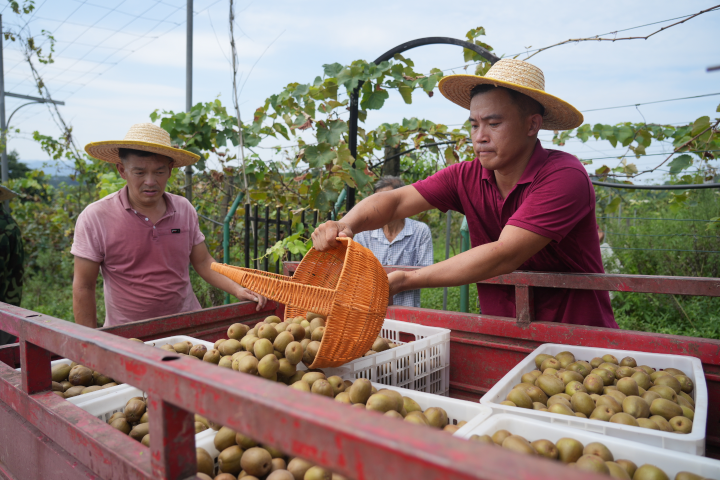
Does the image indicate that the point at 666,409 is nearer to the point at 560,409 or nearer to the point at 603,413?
the point at 603,413

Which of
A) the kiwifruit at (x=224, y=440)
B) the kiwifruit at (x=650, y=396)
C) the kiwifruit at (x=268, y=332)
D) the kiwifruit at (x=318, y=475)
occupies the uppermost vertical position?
the kiwifruit at (x=268, y=332)

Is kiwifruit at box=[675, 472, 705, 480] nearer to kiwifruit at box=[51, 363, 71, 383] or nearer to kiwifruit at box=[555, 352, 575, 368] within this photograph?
kiwifruit at box=[555, 352, 575, 368]

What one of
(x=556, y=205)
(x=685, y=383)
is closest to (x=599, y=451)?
(x=685, y=383)

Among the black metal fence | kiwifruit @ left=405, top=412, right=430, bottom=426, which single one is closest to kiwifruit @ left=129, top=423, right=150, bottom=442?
kiwifruit @ left=405, top=412, right=430, bottom=426

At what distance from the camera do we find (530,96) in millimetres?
2664

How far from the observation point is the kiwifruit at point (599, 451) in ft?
4.75

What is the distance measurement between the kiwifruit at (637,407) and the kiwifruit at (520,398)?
34cm

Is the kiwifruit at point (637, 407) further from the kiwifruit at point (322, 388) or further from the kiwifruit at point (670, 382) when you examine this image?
the kiwifruit at point (322, 388)

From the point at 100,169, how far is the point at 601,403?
410 inches

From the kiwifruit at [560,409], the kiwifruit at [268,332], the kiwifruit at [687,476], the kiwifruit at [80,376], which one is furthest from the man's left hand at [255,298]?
the kiwifruit at [687,476]

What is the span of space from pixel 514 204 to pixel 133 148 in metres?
2.66

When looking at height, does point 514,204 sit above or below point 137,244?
above

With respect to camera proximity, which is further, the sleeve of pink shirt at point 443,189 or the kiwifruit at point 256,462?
the sleeve of pink shirt at point 443,189

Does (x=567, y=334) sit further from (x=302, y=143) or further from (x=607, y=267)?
(x=607, y=267)
